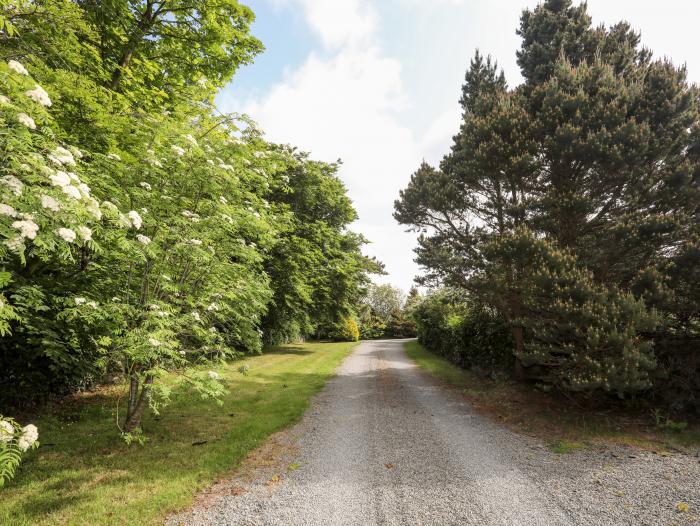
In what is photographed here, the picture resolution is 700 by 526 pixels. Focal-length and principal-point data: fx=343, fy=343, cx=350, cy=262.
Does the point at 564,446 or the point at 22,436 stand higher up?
the point at 22,436

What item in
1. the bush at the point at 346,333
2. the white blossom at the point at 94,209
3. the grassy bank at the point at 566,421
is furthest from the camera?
the bush at the point at 346,333

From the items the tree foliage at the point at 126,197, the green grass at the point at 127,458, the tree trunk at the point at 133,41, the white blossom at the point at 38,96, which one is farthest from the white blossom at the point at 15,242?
the tree trunk at the point at 133,41

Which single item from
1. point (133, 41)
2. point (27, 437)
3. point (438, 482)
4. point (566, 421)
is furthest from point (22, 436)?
point (566, 421)

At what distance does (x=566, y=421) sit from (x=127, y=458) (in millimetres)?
10027

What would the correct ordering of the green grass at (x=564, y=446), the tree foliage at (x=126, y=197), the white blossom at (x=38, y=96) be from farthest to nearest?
the green grass at (x=564, y=446), the tree foliage at (x=126, y=197), the white blossom at (x=38, y=96)

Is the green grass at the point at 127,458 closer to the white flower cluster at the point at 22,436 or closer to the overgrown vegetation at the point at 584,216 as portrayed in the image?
the white flower cluster at the point at 22,436

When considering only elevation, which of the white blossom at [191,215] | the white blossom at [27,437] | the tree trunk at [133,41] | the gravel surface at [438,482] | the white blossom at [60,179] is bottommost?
the gravel surface at [438,482]

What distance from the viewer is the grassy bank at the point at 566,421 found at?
7.50 metres

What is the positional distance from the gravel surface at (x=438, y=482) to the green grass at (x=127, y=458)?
0.53 m

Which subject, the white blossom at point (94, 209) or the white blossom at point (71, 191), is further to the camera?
the white blossom at point (94, 209)

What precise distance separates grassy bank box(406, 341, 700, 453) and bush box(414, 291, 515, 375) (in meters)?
1.45

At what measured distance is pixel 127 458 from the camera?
621 cm

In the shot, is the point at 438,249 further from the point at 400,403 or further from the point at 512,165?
the point at 400,403

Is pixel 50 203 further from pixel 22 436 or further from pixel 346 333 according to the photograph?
pixel 346 333
